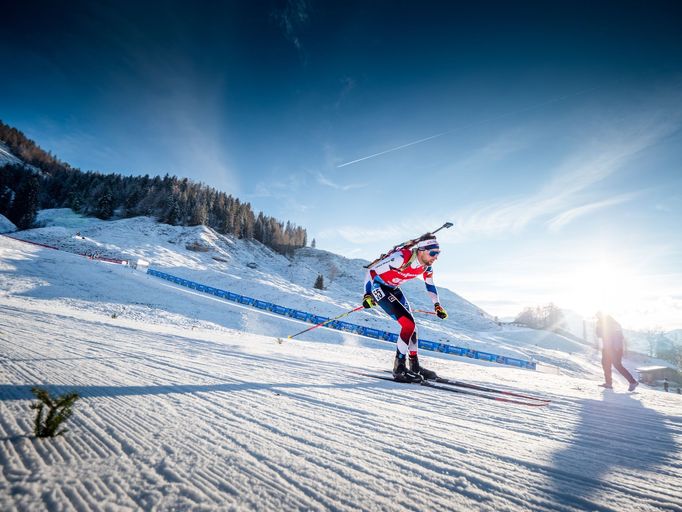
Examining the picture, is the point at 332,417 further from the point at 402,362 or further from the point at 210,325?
the point at 210,325

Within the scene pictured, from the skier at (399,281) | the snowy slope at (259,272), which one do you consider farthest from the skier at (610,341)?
the snowy slope at (259,272)

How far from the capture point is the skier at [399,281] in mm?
4930

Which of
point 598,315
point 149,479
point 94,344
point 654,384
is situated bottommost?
point 654,384

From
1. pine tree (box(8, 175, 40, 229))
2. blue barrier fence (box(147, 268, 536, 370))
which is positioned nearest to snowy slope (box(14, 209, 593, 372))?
blue barrier fence (box(147, 268, 536, 370))

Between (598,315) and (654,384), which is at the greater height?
(598,315)

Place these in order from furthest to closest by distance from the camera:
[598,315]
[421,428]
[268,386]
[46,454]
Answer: [598,315]
[268,386]
[421,428]
[46,454]

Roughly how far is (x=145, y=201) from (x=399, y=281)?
84483 mm

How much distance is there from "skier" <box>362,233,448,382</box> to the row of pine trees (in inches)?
2755

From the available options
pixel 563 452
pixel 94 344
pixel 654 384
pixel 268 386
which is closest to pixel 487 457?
pixel 563 452

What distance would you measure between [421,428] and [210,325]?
16086mm

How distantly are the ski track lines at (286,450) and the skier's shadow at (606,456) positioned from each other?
14 mm

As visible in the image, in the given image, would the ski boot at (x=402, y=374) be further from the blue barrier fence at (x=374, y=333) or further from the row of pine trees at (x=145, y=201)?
the row of pine trees at (x=145, y=201)

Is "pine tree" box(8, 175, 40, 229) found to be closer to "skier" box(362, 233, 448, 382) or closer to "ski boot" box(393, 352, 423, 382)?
"skier" box(362, 233, 448, 382)

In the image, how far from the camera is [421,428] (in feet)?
7.31
